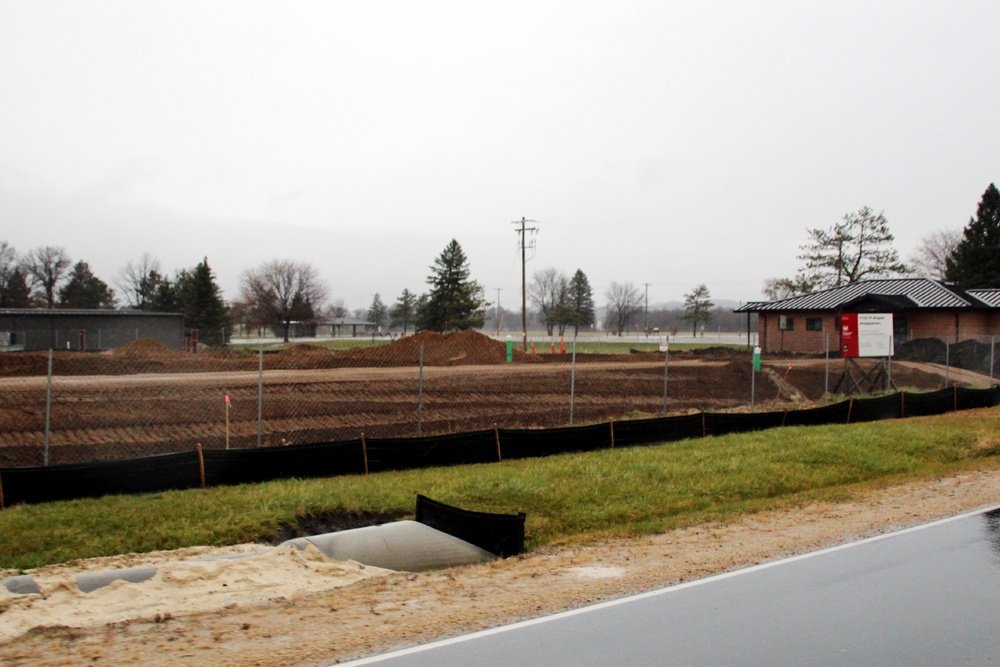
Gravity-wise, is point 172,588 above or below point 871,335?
below

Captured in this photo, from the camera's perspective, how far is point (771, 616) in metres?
6.74

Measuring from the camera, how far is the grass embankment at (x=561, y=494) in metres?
9.45

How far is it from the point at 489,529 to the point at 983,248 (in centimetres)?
7587

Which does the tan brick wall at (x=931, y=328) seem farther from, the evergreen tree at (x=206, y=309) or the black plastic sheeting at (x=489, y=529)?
the evergreen tree at (x=206, y=309)

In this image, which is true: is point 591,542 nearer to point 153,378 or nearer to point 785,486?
point 785,486

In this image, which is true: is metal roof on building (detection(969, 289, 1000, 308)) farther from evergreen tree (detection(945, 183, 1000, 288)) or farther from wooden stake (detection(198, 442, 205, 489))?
wooden stake (detection(198, 442, 205, 489))

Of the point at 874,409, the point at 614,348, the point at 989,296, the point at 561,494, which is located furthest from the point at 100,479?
the point at 614,348

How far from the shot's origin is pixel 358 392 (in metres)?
25.7

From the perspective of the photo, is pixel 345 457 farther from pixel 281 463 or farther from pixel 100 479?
pixel 100 479

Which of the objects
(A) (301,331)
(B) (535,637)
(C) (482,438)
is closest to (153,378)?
(C) (482,438)

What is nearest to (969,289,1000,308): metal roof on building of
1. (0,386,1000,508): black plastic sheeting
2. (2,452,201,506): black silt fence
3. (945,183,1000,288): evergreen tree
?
(945,183,1000,288): evergreen tree

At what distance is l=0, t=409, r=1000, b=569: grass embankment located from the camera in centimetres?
945

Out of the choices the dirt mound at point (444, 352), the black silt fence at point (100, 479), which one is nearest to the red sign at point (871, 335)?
the dirt mound at point (444, 352)

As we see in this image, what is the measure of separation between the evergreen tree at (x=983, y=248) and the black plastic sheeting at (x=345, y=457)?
6211cm
